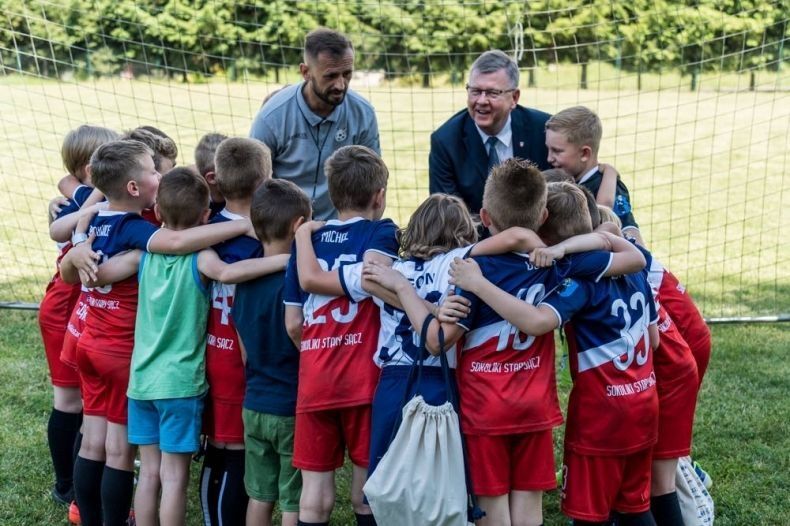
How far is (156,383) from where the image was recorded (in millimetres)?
3846

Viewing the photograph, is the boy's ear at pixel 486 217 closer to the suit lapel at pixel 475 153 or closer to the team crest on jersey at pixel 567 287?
the team crest on jersey at pixel 567 287

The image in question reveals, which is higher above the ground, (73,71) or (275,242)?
(275,242)

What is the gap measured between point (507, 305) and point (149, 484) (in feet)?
5.61

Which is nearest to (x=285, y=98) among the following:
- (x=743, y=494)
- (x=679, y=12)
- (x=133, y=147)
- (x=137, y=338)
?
(x=133, y=147)

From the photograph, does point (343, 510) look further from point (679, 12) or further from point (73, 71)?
point (73, 71)

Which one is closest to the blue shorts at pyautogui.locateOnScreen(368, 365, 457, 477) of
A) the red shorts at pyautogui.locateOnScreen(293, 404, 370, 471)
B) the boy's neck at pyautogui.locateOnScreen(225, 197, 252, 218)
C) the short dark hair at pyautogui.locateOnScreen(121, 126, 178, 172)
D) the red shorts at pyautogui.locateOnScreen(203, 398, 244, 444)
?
the red shorts at pyautogui.locateOnScreen(293, 404, 370, 471)

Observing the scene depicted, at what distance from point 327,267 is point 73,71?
14.6 metres

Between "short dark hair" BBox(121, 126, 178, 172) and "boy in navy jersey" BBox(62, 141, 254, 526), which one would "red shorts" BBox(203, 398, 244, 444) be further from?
"short dark hair" BBox(121, 126, 178, 172)

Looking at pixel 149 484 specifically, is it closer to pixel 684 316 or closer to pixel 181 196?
pixel 181 196

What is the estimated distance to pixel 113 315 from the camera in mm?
4047

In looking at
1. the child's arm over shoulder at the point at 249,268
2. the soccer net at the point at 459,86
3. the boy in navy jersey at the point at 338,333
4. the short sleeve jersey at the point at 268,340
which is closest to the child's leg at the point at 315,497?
the boy in navy jersey at the point at 338,333

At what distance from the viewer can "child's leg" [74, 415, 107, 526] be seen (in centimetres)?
420

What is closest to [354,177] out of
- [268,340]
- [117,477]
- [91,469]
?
[268,340]

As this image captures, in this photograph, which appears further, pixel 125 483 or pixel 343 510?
pixel 343 510
